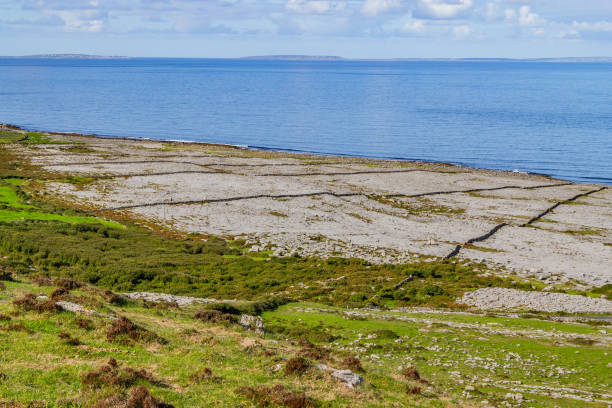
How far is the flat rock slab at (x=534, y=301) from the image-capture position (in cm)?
3703

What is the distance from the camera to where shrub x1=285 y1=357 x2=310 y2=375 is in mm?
19388

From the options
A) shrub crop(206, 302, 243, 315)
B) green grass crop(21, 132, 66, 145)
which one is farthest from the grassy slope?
green grass crop(21, 132, 66, 145)

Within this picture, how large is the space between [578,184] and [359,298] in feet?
233

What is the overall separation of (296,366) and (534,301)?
24658mm

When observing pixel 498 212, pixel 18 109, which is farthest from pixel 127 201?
pixel 18 109

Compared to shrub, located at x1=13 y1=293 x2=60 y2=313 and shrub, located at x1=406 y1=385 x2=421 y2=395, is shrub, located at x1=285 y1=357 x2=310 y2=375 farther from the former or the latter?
shrub, located at x1=13 y1=293 x2=60 y2=313

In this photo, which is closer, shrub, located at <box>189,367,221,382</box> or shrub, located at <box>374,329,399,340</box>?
shrub, located at <box>189,367,221,382</box>

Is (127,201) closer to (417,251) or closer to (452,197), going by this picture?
(417,251)

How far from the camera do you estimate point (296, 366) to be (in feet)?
64.2

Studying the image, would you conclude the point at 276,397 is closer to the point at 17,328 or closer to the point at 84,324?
the point at 84,324

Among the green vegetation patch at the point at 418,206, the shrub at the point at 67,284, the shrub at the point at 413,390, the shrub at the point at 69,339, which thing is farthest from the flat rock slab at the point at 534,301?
the green vegetation patch at the point at 418,206

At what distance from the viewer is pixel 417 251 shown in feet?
168

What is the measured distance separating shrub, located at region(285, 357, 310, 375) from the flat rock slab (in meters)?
21.2

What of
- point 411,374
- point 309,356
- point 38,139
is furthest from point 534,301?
point 38,139
